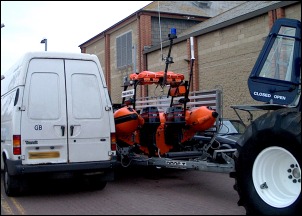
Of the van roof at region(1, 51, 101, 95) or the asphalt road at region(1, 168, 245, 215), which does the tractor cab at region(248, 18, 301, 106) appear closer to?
the asphalt road at region(1, 168, 245, 215)

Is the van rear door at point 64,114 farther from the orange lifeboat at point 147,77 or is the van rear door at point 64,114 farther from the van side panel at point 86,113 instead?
the orange lifeboat at point 147,77

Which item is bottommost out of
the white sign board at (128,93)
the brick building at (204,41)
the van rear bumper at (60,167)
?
the van rear bumper at (60,167)

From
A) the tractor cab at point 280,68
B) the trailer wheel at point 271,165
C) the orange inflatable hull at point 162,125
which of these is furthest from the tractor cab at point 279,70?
the orange inflatable hull at point 162,125

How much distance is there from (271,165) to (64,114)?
3913 mm

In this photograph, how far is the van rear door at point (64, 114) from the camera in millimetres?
7230

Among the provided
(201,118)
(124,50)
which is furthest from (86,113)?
(124,50)

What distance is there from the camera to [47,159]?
7.25m

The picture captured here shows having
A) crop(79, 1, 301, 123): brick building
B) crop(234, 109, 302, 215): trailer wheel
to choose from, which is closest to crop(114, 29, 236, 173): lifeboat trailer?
crop(234, 109, 302, 215): trailer wheel

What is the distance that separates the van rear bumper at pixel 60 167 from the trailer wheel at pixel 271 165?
2.86 meters

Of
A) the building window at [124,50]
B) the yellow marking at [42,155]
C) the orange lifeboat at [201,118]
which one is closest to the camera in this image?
the yellow marking at [42,155]

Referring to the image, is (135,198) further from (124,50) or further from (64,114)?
(124,50)

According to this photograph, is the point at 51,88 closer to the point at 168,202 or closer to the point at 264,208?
the point at 168,202

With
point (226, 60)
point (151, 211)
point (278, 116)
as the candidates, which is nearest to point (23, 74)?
point (151, 211)

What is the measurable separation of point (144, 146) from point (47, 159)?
8.13 feet
